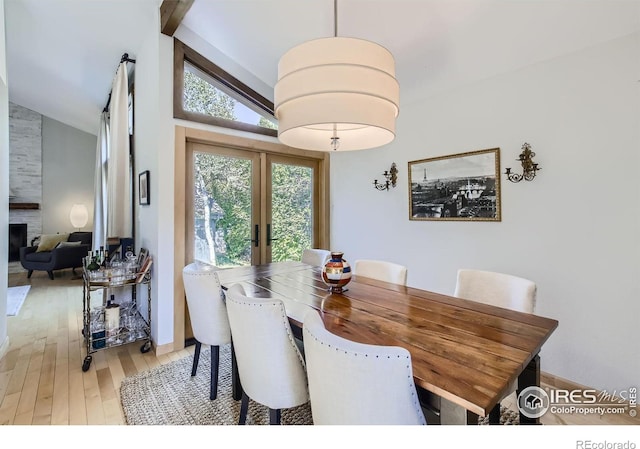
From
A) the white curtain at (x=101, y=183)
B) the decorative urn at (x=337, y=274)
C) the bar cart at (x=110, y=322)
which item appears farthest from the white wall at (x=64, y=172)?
the decorative urn at (x=337, y=274)

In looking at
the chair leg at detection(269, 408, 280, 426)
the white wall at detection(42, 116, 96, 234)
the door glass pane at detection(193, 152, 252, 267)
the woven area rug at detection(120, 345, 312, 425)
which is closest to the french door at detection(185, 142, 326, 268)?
the door glass pane at detection(193, 152, 252, 267)

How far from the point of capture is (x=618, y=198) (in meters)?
1.81

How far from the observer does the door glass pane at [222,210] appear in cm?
296

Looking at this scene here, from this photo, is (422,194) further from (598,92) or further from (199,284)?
(199,284)

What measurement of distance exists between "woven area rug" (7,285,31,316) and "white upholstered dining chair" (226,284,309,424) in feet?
13.2

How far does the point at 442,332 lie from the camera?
1222 mm

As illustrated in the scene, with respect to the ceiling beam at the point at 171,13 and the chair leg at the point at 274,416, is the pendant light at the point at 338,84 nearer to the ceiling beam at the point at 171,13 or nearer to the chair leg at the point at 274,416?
the chair leg at the point at 274,416

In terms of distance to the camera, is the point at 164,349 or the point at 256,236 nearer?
the point at 164,349

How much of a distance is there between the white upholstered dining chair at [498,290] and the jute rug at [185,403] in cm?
68

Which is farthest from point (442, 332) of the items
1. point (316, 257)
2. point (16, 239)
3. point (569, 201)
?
point (16, 239)

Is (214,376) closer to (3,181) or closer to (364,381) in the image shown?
(364,381)

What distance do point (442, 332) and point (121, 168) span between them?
357cm

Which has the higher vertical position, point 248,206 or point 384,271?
point 248,206
